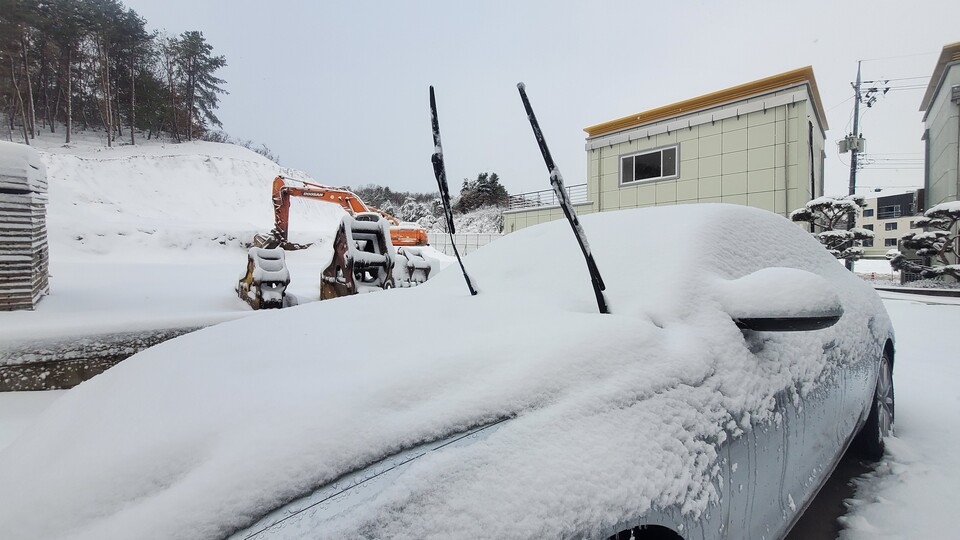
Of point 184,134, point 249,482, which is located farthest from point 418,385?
point 184,134

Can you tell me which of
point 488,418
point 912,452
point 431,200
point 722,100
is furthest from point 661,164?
point 431,200

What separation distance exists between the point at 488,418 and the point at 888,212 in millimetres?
52950

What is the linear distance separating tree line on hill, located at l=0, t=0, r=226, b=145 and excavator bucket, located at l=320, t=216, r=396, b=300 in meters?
19.3

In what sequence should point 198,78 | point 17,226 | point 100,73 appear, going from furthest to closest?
1. point 198,78
2. point 100,73
3. point 17,226

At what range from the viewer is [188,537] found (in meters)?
0.61

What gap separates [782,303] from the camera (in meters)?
1.23

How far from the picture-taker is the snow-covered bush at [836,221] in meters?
8.86

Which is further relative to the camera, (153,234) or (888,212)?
(888,212)

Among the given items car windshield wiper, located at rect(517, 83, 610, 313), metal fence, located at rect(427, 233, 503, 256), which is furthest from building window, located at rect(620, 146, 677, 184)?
car windshield wiper, located at rect(517, 83, 610, 313)

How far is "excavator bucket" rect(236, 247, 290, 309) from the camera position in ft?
17.9

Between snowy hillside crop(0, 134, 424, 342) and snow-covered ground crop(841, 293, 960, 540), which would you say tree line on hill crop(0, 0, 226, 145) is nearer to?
snowy hillside crop(0, 134, 424, 342)

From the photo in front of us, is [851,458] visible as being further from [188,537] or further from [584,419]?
[188,537]

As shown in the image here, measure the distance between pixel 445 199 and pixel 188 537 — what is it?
148 centimetres

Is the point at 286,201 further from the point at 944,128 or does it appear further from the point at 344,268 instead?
the point at 944,128
